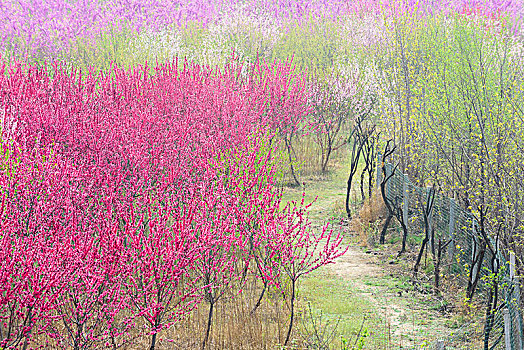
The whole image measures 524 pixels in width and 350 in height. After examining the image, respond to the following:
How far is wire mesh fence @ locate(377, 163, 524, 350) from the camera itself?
5531 mm

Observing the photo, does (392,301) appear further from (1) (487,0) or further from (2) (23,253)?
(1) (487,0)

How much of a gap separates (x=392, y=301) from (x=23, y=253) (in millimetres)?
4391

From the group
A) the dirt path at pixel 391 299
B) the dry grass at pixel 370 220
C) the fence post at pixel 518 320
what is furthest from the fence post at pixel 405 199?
the fence post at pixel 518 320

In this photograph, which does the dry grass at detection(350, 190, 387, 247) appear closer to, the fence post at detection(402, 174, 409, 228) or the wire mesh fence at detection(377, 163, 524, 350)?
the wire mesh fence at detection(377, 163, 524, 350)

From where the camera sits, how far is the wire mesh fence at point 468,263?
553cm

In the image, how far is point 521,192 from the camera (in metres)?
6.92

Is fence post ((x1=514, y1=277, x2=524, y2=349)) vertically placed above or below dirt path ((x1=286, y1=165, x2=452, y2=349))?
above

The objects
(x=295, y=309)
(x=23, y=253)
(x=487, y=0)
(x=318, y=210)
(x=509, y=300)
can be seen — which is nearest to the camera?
(x=23, y=253)

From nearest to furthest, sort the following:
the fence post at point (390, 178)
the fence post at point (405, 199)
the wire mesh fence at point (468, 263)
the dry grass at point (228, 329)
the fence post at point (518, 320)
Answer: the fence post at point (518, 320), the wire mesh fence at point (468, 263), the dry grass at point (228, 329), the fence post at point (405, 199), the fence post at point (390, 178)

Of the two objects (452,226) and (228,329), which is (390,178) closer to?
(452,226)

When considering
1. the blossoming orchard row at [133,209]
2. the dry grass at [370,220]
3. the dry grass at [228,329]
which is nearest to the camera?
the blossoming orchard row at [133,209]

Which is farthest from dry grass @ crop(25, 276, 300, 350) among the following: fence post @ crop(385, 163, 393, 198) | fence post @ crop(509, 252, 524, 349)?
fence post @ crop(385, 163, 393, 198)

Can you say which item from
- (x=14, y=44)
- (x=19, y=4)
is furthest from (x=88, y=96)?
(x=19, y=4)

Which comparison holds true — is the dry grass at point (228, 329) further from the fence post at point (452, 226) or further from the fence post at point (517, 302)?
the fence post at point (452, 226)
